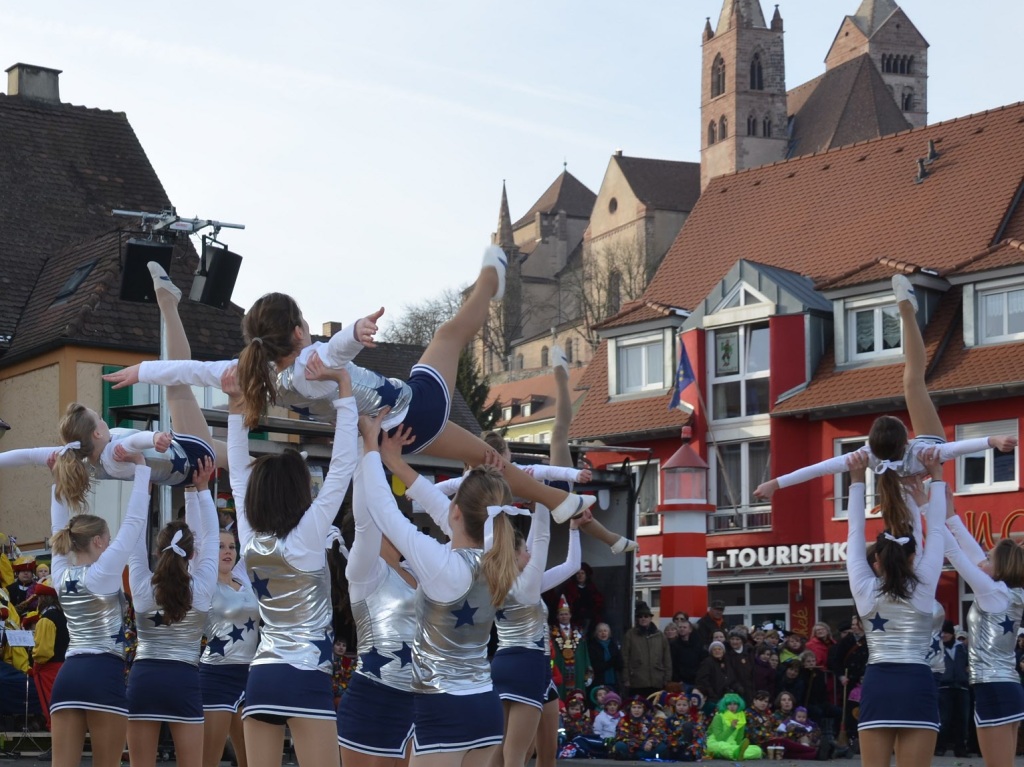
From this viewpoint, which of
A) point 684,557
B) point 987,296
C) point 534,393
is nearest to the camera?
point 684,557

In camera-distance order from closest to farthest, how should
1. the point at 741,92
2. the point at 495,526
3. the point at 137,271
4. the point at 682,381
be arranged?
the point at 495,526 → the point at 137,271 → the point at 682,381 → the point at 741,92

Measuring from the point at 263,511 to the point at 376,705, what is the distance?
1.21m

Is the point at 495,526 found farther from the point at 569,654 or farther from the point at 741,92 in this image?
the point at 741,92

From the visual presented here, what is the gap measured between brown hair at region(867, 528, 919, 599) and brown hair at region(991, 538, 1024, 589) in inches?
88.3

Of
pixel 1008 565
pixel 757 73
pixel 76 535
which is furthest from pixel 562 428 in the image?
pixel 757 73

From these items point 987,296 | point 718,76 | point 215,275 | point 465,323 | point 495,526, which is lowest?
point 495,526

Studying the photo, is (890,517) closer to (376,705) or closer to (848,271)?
(376,705)

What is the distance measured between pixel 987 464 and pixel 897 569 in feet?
84.3

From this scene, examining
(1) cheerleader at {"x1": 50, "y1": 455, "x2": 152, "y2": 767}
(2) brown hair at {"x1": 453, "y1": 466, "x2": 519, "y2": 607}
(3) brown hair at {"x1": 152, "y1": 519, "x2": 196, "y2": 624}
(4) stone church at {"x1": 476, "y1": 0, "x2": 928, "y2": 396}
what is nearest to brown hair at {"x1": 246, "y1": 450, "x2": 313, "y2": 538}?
(2) brown hair at {"x1": 453, "y1": 466, "x2": 519, "y2": 607}

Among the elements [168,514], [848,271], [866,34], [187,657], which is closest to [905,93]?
[866,34]

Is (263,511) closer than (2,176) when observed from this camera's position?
Yes

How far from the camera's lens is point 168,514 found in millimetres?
17094

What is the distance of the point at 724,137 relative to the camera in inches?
4213

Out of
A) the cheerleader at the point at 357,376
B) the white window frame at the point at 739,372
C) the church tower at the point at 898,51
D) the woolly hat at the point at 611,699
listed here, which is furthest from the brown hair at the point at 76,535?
the church tower at the point at 898,51
